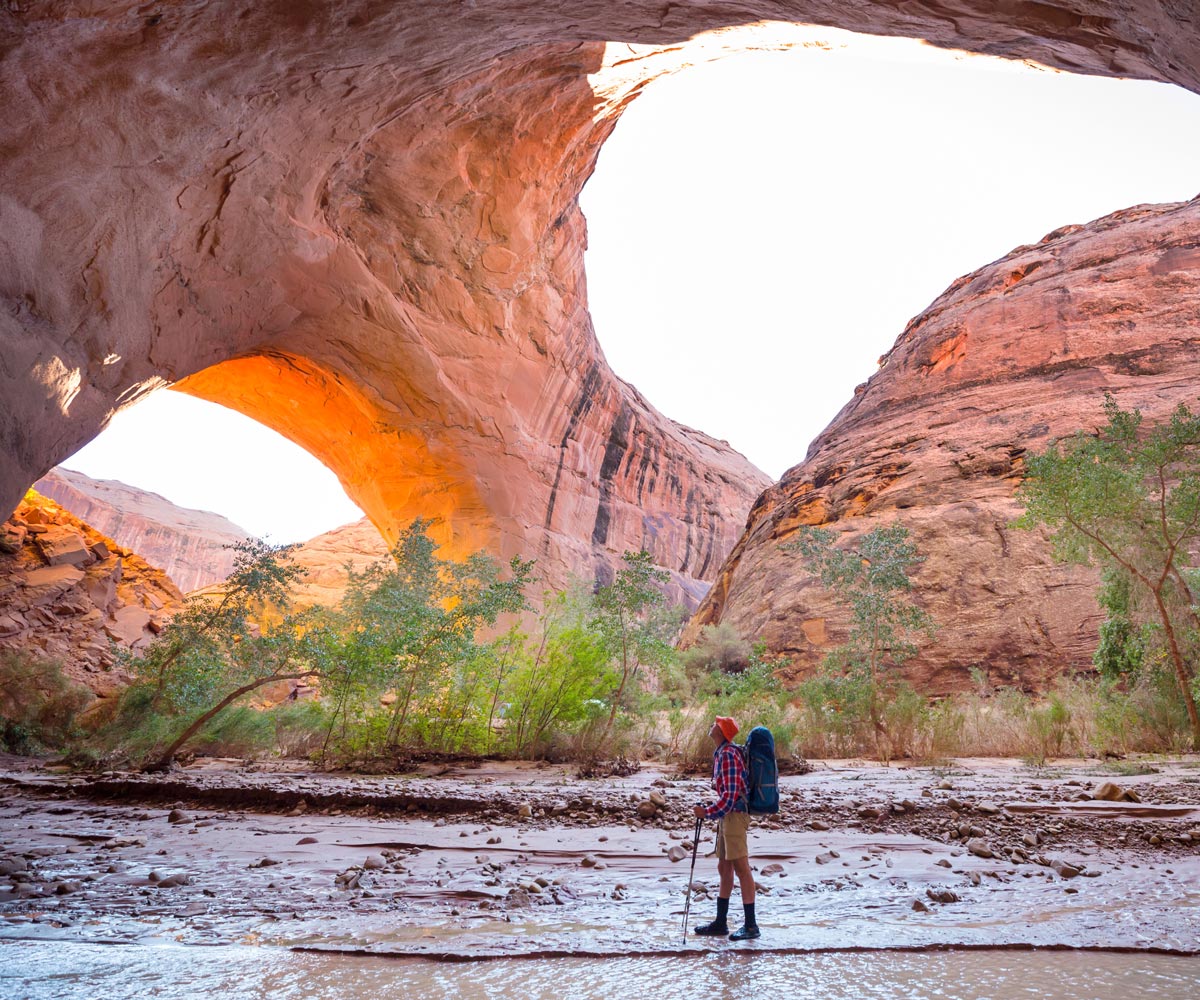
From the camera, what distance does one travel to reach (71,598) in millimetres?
15250

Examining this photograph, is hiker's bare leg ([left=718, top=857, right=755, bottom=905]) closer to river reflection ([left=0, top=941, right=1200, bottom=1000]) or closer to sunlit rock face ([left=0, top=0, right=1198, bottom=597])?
river reflection ([left=0, top=941, right=1200, bottom=1000])

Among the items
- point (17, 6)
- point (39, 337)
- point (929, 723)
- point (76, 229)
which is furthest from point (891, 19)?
point (929, 723)

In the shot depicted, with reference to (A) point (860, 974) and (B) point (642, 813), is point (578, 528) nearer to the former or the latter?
(B) point (642, 813)

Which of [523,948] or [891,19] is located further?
[891,19]

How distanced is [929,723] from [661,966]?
9962mm

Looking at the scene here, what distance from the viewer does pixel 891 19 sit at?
5359 millimetres

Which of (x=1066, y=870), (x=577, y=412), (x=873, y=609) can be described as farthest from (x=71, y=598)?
(x=1066, y=870)

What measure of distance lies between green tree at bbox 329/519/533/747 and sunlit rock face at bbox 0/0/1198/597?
13.3 ft

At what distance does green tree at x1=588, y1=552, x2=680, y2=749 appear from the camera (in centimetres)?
1146

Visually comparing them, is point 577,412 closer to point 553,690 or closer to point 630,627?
point 630,627

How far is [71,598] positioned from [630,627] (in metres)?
12.1

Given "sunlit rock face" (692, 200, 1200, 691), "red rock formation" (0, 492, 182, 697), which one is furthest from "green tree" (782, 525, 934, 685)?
"red rock formation" (0, 492, 182, 697)

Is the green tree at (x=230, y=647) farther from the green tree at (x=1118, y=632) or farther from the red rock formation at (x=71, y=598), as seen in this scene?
the green tree at (x=1118, y=632)

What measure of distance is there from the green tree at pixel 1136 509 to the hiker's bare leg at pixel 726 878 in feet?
32.5
